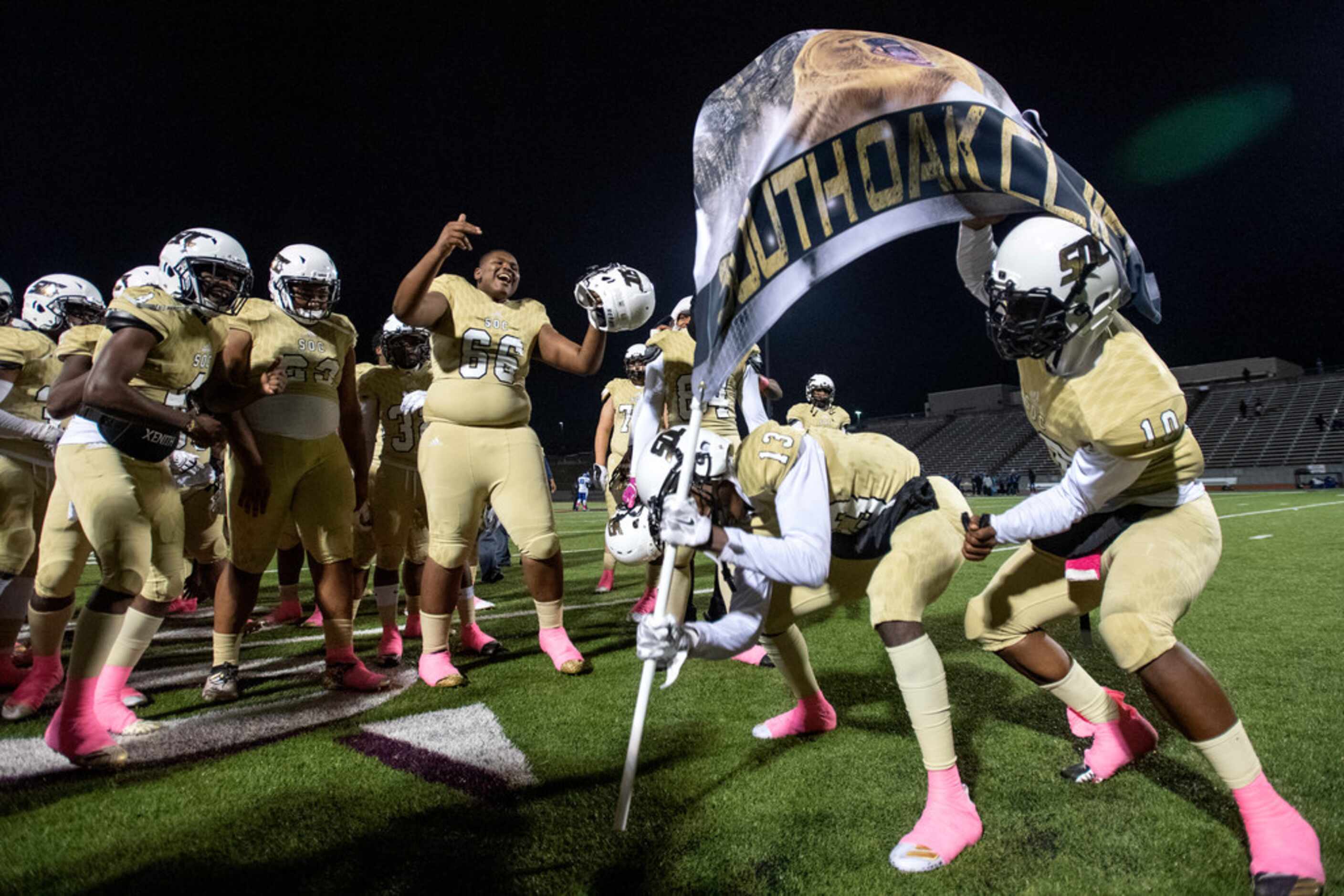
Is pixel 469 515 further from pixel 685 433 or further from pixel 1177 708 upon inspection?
pixel 1177 708

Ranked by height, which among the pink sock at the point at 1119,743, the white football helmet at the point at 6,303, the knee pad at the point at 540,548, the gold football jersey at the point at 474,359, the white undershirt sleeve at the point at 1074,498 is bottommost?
the pink sock at the point at 1119,743

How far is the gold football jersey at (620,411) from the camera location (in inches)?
307

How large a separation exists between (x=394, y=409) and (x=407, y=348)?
0.46 metres

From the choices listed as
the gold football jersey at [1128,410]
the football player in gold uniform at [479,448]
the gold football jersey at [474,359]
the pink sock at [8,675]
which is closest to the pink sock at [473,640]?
the football player in gold uniform at [479,448]

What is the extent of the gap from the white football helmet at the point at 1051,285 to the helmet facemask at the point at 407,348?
4.08 meters

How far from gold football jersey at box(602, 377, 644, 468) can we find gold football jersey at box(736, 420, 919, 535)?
4.55 m

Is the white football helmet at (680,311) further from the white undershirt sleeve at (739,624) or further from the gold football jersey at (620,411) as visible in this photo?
the white undershirt sleeve at (739,624)

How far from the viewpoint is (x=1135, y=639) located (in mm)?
2246

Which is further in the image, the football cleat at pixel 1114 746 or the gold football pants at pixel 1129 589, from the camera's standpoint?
the football cleat at pixel 1114 746

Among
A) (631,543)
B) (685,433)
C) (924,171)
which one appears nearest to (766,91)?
(924,171)

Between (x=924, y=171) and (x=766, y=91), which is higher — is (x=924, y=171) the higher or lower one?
the lower one

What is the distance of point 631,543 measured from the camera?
2.84m

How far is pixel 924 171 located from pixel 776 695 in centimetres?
258

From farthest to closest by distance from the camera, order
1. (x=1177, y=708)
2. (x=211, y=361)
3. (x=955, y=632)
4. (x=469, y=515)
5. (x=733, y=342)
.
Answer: (x=955, y=632)
(x=469, y=515)
(x=211, y=361)
(x=733, y=342)
(x=1177, y=708)
